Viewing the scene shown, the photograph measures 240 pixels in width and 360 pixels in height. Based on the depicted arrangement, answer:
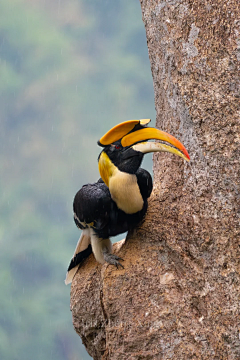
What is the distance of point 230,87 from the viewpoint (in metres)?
2.76

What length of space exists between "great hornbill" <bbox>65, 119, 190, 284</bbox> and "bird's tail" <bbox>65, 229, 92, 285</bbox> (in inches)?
14.1

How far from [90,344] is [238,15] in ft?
9.86

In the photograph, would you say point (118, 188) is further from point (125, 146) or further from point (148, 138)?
point (148, 138)

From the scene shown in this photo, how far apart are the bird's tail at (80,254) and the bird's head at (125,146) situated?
912 millimetres

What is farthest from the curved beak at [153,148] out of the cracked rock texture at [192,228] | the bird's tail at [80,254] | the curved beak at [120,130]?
the bird's tail at [80,254]

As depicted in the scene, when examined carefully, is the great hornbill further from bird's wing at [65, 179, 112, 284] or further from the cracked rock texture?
the cracked rock texture

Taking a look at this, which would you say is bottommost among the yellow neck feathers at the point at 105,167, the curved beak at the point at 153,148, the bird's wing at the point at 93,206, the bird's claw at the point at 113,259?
the bird's claw at the point at 113,259

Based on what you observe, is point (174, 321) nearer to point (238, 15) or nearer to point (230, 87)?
point (230, 87)

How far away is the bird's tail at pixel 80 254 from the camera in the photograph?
3.65m

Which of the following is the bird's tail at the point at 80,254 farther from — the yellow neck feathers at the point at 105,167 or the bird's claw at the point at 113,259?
the yellow neck feathers at the point at 105,167

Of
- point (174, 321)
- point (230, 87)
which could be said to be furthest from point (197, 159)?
point (174, 321)

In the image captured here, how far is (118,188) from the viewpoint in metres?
2.86

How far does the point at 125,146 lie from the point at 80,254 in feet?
4.60

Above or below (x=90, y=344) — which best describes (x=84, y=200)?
above
